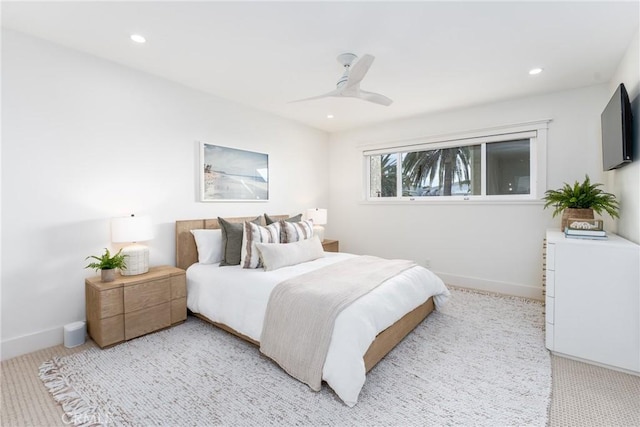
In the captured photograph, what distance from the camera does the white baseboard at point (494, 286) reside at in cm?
353

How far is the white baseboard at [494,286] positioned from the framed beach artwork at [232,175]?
288cm

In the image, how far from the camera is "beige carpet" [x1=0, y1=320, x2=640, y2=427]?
1.61m

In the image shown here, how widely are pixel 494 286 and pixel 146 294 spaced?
399 cm

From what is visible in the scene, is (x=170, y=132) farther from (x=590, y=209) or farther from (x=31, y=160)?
(x=590, y=209)

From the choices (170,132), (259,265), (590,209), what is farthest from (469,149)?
(170,132)

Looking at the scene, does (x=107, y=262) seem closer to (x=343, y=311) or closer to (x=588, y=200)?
(x=343, y=311)

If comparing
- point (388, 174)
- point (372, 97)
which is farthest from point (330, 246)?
point (372, 97)

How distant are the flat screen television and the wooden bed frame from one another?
1.95 metres

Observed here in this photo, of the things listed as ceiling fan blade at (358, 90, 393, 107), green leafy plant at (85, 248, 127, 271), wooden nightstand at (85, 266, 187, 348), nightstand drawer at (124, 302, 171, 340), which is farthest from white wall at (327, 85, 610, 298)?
green leafy plant at (85, 248, 127, 271)

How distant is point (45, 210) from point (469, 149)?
4.67 metres

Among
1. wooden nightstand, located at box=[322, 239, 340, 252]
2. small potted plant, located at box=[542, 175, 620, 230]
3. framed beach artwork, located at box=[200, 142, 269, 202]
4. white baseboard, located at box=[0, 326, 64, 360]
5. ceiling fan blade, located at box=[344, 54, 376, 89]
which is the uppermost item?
ceiling fan blade, located at box=[344, 54, 376, 89]

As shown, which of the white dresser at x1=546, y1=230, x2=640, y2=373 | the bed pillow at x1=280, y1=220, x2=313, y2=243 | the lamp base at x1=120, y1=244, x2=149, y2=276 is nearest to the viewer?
the white dresser at x1=546, y1=230, x2=640, y2=373

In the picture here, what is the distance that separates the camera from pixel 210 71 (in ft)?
9.36

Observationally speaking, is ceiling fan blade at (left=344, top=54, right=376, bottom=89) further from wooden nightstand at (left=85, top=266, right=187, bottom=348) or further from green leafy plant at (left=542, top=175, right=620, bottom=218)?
Answer: wooden nightstand at (left=85, top=266, right=187, bottom=348)
